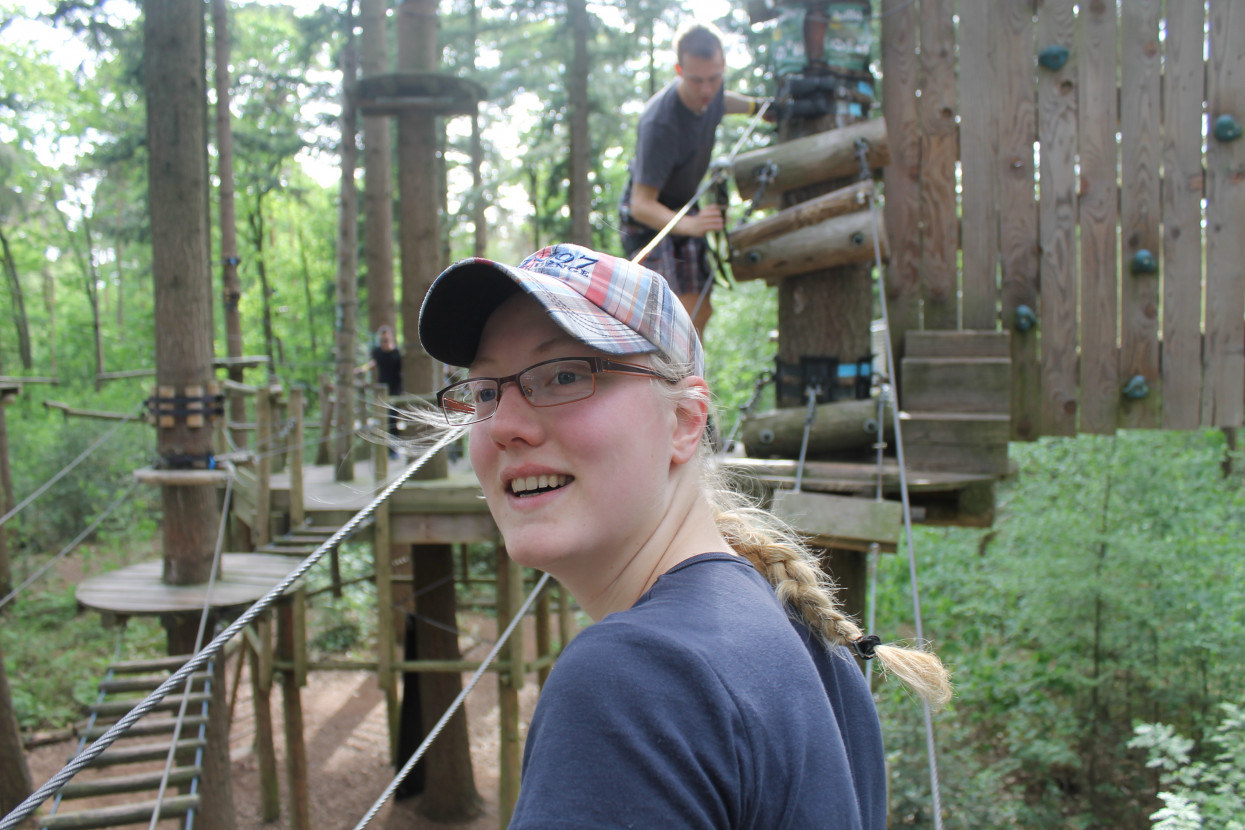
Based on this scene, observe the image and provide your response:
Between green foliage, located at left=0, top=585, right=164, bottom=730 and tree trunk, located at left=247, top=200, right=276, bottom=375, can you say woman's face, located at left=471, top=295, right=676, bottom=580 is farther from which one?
tree trunk, located at left=247, top=200, right=276, bottom=375

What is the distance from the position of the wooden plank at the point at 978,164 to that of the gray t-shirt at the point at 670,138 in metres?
1.22

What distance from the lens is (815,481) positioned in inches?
156

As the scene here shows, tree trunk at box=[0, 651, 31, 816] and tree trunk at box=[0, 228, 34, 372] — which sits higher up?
tree trunk at box=[0, 228, 34, 372]

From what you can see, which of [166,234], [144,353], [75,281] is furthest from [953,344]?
[75,281]

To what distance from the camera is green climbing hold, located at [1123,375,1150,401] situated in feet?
13.9

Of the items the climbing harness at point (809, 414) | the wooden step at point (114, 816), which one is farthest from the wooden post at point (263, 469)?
the climbing harness at point (809, 414)

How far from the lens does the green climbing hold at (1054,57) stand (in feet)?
13.9

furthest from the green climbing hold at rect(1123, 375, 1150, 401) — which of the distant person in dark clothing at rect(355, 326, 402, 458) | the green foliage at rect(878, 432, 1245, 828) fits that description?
the distant person in dark clothing at rect(355, 326, 402, 458)

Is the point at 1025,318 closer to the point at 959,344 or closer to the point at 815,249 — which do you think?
the point at 959,344

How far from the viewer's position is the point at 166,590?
6.69 m

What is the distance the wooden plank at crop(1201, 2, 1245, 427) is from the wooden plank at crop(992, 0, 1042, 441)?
778mm

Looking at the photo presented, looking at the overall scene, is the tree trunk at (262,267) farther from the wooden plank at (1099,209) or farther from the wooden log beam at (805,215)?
the wooden plank at (1099,209)

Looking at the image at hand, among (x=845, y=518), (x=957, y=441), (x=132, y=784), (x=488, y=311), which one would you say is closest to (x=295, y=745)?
(x=132, y=784)

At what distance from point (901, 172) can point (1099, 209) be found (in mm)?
943
